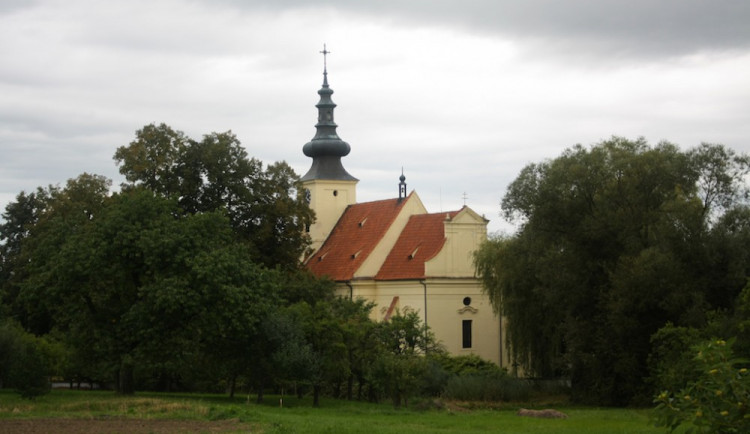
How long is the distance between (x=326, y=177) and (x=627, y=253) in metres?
34.2

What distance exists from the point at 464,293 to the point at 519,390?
17193 millimetres

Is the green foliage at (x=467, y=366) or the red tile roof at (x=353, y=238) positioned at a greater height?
the red tile roof at (x=353, y=238)

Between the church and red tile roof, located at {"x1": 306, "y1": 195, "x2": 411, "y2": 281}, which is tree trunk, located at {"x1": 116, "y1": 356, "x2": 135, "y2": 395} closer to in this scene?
the church

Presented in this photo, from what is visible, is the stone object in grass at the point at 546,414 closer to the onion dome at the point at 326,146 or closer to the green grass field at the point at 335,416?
the green grass field at the point at 335,416

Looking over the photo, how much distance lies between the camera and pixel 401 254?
6519 cm

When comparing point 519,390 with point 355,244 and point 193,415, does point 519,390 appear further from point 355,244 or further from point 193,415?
point 355,244

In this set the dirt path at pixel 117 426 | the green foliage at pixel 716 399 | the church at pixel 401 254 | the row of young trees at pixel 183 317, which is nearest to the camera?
the green foliage at pixel 716 399

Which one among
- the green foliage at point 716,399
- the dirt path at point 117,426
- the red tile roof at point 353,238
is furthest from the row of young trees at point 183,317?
the green foliage at point 716,399

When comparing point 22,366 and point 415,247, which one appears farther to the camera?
point 415,247

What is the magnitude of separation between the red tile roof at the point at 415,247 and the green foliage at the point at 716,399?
46.6 metres

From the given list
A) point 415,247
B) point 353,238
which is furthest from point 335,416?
point 353,238

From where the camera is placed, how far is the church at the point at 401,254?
61.6 meters

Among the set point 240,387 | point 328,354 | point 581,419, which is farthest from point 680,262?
point 240,387

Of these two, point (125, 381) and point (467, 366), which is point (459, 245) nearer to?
point (467, 366)
